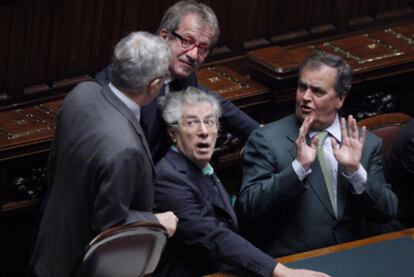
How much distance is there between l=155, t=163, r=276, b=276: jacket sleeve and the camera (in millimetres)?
4121

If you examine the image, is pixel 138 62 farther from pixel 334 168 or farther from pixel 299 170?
pixel 334 168

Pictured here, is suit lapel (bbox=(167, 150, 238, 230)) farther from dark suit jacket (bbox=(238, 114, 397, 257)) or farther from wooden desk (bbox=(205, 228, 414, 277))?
wooden desk (bbox=(205, 228, 414, 277))

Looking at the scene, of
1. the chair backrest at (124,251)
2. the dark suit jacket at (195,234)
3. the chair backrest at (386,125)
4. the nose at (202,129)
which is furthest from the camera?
the chair backrest at (386,125)

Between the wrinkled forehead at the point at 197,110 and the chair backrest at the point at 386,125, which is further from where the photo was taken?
the chair backrest at the point at 386,125

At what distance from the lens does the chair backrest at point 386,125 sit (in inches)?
191

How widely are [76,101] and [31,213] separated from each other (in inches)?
40.4

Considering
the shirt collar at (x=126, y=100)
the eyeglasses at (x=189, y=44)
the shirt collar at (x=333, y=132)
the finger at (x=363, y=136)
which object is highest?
the eyeglasses at (x=189, y=44)

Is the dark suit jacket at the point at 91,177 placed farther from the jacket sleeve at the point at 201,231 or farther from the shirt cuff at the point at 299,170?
the shirt cuff at the point at 299,170

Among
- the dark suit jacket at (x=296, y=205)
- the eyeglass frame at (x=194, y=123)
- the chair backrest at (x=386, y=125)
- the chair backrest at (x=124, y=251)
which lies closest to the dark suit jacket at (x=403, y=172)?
the chair backrest at (x=386, y=125)

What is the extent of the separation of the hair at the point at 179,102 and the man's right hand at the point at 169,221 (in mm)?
381

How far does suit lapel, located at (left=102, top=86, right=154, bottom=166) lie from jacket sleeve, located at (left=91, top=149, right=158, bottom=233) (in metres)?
0.10

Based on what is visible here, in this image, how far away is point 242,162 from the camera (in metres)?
4.62

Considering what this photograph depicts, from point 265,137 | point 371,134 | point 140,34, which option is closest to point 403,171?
point 371,134

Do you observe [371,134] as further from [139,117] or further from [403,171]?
[139,117]
